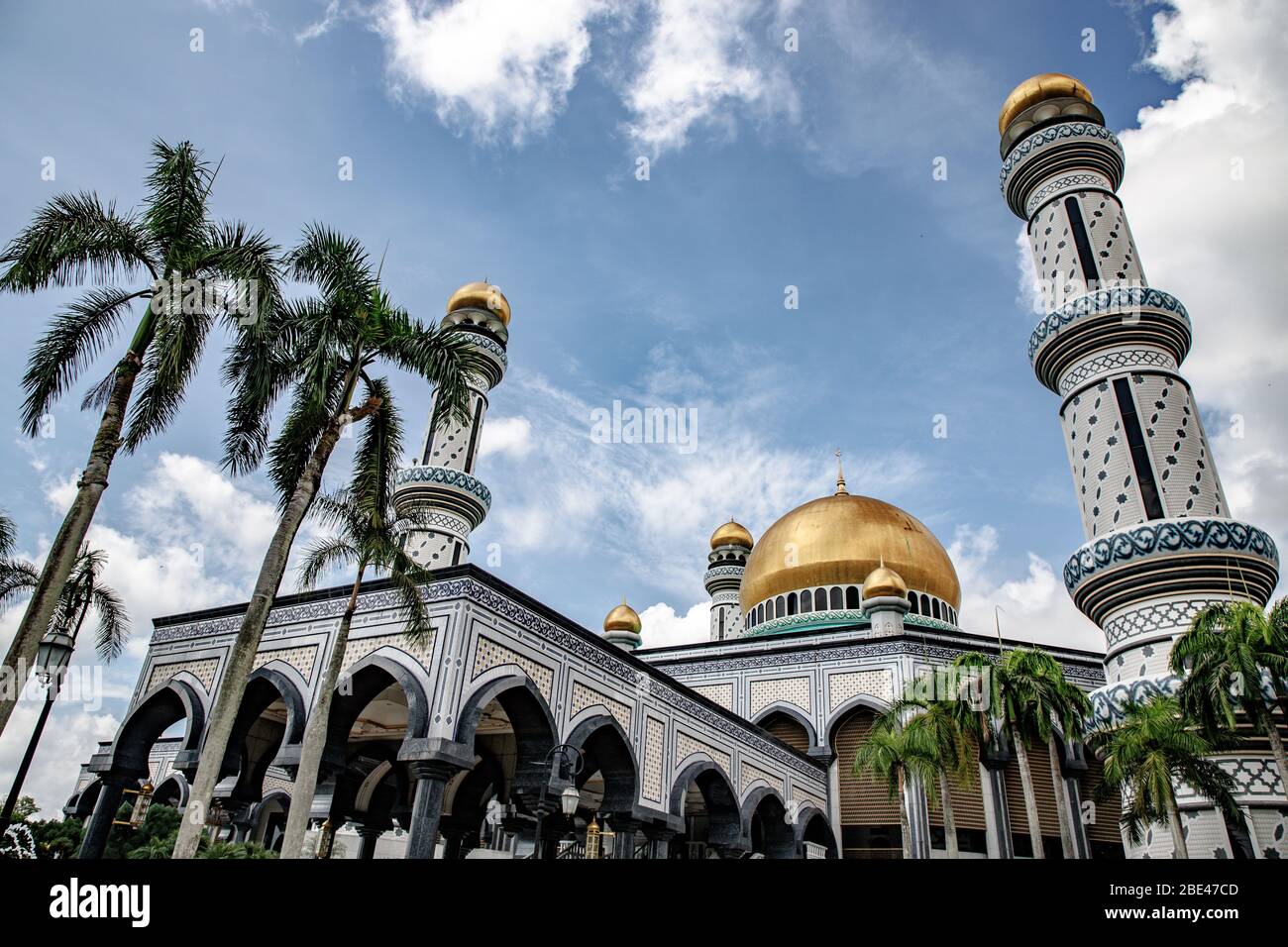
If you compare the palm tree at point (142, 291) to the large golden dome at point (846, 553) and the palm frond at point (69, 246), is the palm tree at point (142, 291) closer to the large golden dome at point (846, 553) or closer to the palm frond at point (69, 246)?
the palm frond at point (69, 246)

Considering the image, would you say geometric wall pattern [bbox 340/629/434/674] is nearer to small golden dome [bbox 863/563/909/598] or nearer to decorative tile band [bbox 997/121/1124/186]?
small golden dome [bbox 863/563/909/598]

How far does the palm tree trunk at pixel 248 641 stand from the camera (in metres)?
8.86

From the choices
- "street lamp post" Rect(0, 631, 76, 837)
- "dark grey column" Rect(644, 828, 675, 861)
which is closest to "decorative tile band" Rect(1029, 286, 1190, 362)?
"dark grey column" Rect(644, 828, 675, 861)

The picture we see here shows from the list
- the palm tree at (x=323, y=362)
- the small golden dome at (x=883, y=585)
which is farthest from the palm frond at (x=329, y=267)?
the small golden dome at (x=883, y=585)

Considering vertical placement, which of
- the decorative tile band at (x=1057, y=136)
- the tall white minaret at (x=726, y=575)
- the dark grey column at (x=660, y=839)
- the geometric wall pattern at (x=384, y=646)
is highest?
the decorative tile band at (x=1057, y=136)

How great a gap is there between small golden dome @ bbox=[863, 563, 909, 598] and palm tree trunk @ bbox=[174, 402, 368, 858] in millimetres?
18283

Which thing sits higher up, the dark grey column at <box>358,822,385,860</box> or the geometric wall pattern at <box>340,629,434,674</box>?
the geometric wall pattern at <box>340,629,434,674</box>

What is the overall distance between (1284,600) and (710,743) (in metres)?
10.4

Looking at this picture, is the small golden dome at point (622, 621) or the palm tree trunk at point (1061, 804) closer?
the palm tree trunk at point (1061, 804)

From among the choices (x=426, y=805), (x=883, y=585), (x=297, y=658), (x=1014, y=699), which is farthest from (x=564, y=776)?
(x=883, y=585)

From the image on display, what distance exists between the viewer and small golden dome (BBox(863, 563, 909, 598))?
→ 25984 millimetres

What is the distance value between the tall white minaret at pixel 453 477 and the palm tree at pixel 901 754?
11.4m

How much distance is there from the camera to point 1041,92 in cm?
2456
